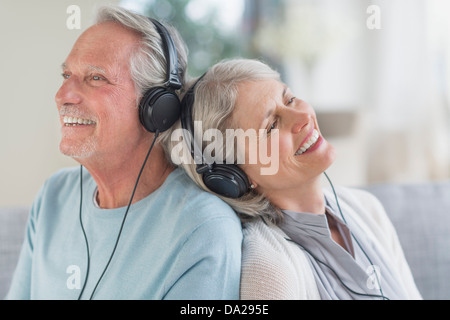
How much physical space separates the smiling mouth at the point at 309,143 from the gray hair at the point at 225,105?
0.37 feet

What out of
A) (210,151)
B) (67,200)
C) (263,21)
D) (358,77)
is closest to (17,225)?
(67,200)

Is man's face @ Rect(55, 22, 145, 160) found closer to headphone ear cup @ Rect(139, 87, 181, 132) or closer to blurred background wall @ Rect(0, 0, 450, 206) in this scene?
headphone ear cup @ Rect(139, 87, 181, 132)

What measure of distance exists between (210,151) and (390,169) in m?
2.58

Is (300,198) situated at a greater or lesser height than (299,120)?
lesser

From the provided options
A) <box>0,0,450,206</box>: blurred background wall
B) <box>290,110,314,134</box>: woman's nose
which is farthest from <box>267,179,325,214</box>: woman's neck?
<box>0,0,450,206</box>: blurred background wall

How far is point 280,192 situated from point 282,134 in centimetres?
11

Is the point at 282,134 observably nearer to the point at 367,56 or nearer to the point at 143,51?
the point at 143,51

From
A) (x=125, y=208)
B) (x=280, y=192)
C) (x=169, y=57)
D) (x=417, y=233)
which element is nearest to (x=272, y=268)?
(x=280, y=192)

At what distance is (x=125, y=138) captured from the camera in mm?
771

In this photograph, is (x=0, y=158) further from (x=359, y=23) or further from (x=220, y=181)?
(x=359, y=23)

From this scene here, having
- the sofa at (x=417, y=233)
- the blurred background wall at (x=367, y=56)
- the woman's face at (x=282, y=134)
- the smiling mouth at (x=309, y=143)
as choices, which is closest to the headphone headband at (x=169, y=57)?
the woman's face at (x=282, y=134)

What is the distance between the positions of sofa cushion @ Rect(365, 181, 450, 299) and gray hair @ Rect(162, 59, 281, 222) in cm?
40

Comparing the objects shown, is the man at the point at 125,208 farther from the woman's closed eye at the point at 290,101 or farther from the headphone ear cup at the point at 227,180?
the woman's closed eye at the point at 290,101

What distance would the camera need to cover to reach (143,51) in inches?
30.4
